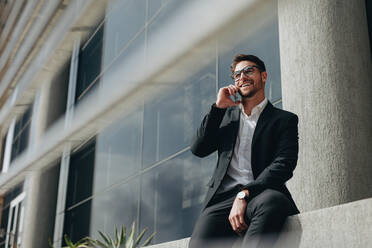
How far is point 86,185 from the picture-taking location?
6.63m

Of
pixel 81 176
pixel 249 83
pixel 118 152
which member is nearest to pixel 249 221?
pixel 249 83

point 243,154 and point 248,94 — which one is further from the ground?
point 248,94

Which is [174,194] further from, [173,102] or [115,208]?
[115,208]

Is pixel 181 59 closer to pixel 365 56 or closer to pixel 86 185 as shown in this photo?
pixel 365 56

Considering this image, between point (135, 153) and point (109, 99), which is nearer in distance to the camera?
point (109, 99)

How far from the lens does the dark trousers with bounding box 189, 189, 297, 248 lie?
1.32m

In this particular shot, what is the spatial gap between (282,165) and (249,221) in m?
0.19

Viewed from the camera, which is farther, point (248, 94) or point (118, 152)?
point (118, 152)

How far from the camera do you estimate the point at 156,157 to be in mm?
4695

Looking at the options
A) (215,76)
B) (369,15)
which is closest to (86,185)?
(215,76)

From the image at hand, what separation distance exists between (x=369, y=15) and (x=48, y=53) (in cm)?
205

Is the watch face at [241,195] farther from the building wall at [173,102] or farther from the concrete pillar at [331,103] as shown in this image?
the concrete pillar at [331,103]

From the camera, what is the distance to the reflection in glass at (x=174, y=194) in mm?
3848

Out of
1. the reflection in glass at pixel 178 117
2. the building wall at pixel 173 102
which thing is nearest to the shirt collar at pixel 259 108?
the building wall at pixel 173 102
